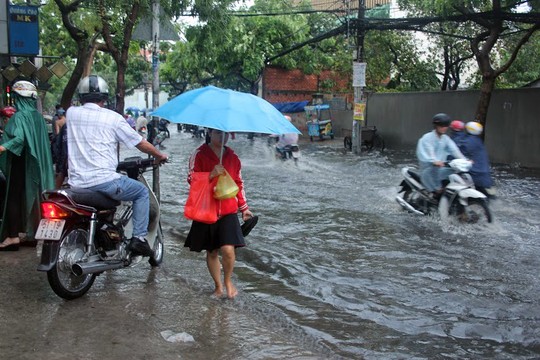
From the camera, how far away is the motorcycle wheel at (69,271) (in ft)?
14.6

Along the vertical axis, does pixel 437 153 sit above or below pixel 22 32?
below

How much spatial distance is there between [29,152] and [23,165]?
22cm

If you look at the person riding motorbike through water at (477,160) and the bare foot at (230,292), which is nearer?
the bare foot at (230,292)

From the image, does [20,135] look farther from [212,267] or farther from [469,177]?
[469,177]

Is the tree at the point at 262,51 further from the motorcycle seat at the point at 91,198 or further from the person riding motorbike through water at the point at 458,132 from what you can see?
the motorcycle seat at the point at 91,198

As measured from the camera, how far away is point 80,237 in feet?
15.4

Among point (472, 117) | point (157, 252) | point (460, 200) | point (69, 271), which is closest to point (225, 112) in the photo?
point (69, 271)

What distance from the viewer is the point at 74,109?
471 cm

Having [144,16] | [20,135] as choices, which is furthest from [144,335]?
[144,16]

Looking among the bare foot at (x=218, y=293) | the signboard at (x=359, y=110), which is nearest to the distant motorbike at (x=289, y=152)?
the signboard at (x=359, y=110)

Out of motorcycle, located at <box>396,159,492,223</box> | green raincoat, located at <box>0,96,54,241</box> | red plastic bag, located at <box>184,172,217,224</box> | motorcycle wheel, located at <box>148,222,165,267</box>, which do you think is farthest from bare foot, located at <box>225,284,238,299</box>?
motorcycle, located at <box>396,159,492,223</box>

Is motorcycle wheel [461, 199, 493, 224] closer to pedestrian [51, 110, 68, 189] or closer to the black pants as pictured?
pedestrian [51, 110, 68, 189]

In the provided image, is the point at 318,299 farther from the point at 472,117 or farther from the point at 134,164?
the point at 472,117

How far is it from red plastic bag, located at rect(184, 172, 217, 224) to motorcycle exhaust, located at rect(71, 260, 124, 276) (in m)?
0.75
